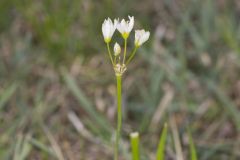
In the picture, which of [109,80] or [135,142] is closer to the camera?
[135,142]

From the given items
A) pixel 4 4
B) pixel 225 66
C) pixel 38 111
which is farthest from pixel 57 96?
pixel 225 66

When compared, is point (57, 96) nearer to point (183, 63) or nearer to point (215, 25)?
point (183, 63)

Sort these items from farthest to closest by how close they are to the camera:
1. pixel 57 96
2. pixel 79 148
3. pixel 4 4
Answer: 1. pixel 4 4
2. pixel 57 96
3. pixel 79 148

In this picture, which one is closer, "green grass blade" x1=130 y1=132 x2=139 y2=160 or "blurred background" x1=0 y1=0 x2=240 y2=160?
"green grass blade" x1=130 y1=132 x2=139 y2=160

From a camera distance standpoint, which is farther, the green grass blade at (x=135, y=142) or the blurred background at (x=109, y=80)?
the blurred background at (x=109, y=80)

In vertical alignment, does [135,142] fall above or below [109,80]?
below

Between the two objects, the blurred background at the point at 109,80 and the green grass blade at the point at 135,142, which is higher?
the blurred background at the point at 109,80

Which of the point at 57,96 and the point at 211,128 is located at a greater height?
the point at 57,96

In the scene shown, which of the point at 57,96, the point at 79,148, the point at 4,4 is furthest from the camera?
the point at 4,4
